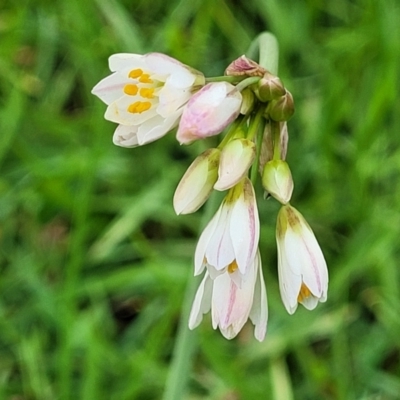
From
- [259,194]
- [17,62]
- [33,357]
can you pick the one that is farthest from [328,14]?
[33,357]

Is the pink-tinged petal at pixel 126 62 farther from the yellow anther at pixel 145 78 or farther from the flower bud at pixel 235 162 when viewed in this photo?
the flower bud at pixel 235 162

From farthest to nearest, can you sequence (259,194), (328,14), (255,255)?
(328,14), (259,194), (255,255)

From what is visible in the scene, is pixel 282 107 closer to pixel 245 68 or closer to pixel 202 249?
pixel 245 68

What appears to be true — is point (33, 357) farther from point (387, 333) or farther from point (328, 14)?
point (328, 14)

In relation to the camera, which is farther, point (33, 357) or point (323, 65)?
point (323, 65)

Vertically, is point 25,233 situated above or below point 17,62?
below

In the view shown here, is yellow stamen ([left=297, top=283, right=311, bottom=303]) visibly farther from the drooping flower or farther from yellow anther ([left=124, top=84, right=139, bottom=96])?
yellow anther ([left=124, top=84, right=139, bottom=96])

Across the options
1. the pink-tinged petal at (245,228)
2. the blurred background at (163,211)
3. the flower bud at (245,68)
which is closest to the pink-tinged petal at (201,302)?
the pink-tinged petal at (245,228)
